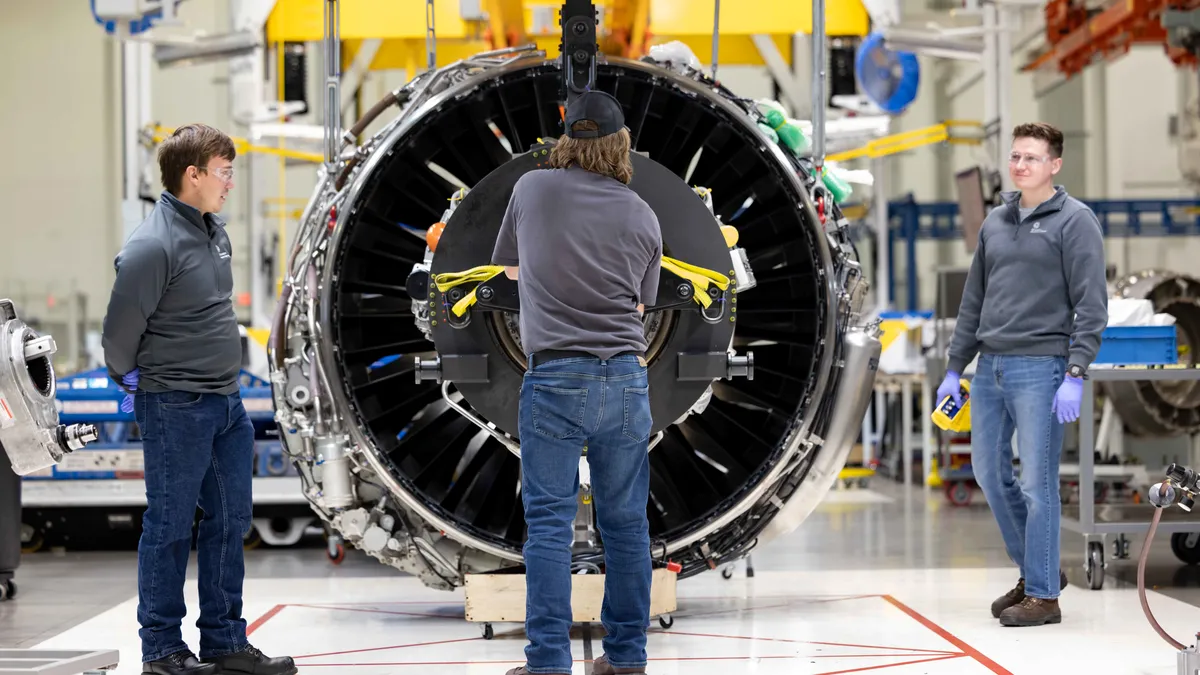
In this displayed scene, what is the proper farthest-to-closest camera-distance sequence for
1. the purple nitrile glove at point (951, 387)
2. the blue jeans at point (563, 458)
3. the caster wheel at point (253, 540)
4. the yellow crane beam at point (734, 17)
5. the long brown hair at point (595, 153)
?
the yellow crane beam at point (734, 17)
the caster wheel at point (253, 540)
the purple nitrile glove at point (951, 387)
the long brown hair at point (595, 153)
the blue jeans at point (563, 458)

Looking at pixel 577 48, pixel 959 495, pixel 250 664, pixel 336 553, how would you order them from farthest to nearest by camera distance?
pixel 959 495, pixel 336 553, pixel 577 48, pixel 250 664

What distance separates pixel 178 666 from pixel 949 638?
2.17m

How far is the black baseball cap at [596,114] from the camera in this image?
3.07 meters

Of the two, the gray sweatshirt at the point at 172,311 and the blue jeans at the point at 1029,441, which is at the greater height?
the gray sweatshirt at the point at 172,311

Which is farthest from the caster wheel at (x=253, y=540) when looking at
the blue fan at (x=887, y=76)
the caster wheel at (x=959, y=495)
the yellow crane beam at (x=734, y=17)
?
the blue fan at (x=887, y=76)

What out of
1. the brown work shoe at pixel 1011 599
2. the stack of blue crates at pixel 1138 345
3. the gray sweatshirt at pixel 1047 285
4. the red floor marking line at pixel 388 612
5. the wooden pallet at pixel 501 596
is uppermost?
the gray sweatshirt at pixel 1047 285

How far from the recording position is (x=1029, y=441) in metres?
4.07

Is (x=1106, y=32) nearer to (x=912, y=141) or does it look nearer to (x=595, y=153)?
(x=912, y=141)

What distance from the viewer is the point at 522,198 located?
3082 millimetres

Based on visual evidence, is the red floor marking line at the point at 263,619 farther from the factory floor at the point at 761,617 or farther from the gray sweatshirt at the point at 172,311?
the gray sweatshirt at the point at 172,311

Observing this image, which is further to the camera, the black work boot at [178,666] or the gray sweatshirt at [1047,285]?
the gray sweatshirt at [1047,285]

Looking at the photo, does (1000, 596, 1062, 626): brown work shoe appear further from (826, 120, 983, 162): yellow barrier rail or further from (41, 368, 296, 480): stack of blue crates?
(826, 120, 983, 162): yellow barrier rail

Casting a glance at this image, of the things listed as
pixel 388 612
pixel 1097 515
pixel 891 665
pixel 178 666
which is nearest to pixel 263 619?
pixel 388 612

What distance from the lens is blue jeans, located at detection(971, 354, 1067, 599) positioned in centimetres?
406
